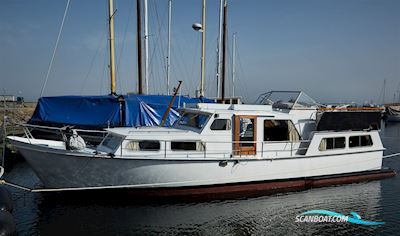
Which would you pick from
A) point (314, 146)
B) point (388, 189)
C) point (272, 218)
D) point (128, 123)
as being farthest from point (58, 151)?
point (388, 189)

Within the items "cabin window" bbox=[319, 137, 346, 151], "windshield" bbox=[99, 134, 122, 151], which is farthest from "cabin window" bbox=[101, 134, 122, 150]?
"cabin window" bbox=[319, 137, 346, 151]

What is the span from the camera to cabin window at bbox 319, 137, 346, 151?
12.0 metres

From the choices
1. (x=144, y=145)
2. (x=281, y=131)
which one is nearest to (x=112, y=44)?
(x=144, y=145)

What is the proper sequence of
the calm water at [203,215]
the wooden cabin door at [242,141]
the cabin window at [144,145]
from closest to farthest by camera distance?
the calm water at [203,215]
the cabin window at [144,145]
the wooden cabin door at [242,141]

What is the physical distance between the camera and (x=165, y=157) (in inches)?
398

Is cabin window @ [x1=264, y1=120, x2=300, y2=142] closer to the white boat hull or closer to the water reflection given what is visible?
the white boat hull

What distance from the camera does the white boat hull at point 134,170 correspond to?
9.80 metres

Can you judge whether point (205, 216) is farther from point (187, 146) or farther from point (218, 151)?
point (187, 146)

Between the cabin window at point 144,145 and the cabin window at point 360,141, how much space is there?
328 inches

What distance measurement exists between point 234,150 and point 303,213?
3172mm

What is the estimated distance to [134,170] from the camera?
9.92 m

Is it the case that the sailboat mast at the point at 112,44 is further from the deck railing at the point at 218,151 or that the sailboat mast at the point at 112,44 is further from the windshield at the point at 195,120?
the windshield at the point at 195,120

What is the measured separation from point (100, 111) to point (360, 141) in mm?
12570

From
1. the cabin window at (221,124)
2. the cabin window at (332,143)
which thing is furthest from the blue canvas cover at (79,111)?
the cabin window at (332,143)
